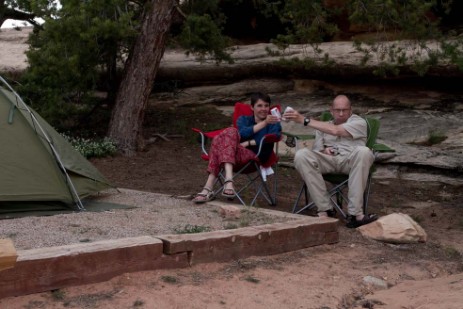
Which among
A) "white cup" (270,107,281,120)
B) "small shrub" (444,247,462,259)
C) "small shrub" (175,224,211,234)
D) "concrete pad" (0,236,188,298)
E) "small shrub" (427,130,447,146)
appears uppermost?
"white cup" (270,107,281,120)

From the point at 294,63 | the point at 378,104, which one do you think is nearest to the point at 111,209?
the point at 294,63

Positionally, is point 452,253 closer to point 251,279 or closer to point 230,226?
point 230,226

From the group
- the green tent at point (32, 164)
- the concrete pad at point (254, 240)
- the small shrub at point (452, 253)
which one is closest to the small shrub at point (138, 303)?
the concrete pad at point (254, 240)

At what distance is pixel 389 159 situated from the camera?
9.29 meters

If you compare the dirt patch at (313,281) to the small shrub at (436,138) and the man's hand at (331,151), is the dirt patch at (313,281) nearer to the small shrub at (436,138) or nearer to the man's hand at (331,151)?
the man's hand at (331,151)

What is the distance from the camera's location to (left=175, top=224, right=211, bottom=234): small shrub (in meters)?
4.93

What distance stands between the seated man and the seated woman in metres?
0.48

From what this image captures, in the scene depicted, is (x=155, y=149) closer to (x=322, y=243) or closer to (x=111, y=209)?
(x=111, y=209)

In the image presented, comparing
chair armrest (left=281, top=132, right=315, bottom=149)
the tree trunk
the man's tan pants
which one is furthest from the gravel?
the tree trunk

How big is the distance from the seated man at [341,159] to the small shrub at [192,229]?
3.79 feet

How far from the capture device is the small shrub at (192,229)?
4934 mm

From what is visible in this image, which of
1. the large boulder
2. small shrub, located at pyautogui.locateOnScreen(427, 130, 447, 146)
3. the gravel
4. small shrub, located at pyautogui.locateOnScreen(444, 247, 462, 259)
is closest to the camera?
the gravel

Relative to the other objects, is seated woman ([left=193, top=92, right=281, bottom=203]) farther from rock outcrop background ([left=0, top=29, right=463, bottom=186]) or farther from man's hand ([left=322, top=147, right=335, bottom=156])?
rock outcrop background ([left=0, top=29, right=463, bottom=186])

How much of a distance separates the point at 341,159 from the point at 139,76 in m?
4.46
